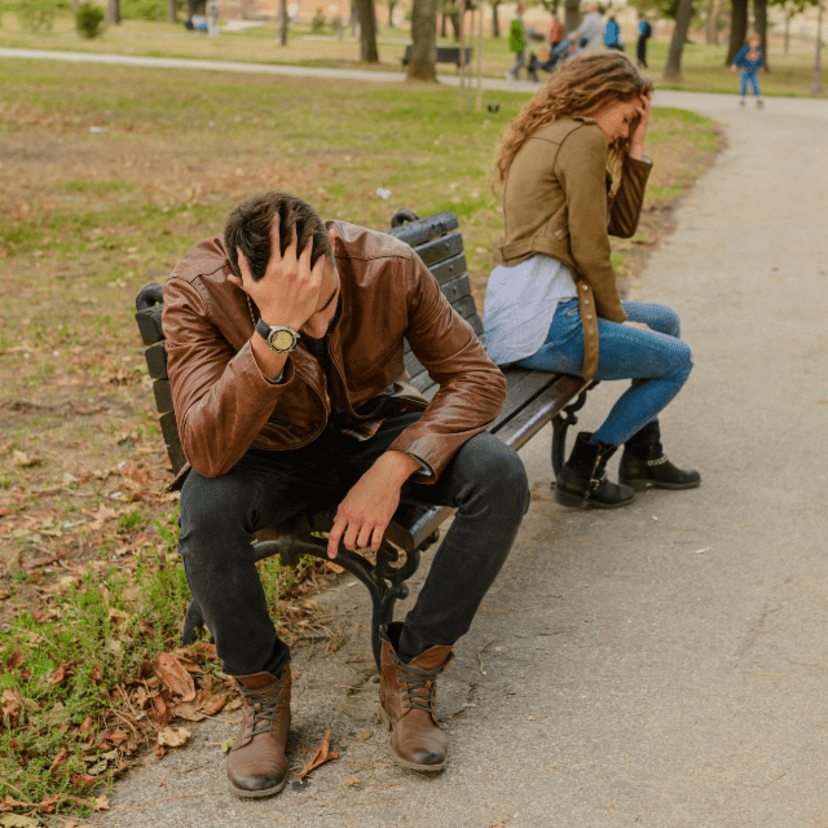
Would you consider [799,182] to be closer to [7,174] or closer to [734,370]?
[734,370]

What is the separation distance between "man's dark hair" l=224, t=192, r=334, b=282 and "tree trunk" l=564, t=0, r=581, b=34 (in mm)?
25750

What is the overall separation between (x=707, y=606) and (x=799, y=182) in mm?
9264

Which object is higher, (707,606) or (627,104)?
(627,104)

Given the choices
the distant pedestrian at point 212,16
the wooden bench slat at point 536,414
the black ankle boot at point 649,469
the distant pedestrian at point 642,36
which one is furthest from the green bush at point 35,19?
the wooden bench slat at point 536,414

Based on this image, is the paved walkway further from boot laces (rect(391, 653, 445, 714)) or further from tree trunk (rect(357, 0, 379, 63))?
tree trunk (rect(357, 0, 379, 63))

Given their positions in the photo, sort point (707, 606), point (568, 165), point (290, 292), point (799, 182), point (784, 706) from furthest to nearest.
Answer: point (799, 182), point (568, 165), point (707, 606), point (784, 706), point (290, 292)

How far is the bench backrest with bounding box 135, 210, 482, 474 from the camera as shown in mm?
2936

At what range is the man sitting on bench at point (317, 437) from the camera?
2.40 meters

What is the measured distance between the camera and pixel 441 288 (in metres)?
4.22

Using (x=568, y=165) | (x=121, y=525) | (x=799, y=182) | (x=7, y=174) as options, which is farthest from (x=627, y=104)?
(x=7, y=174)

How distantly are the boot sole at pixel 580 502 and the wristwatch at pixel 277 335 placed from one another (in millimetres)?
2050

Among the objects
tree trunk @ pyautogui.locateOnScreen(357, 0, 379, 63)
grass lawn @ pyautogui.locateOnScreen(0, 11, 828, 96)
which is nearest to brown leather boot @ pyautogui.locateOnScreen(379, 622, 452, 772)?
grass lawn @ pyautogui.locateOnScreen(0, 11, 828, 96)

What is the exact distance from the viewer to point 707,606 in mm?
3420

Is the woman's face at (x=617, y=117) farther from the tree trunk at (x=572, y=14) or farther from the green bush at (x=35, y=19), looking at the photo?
the green bush at (x=35, y=19)
